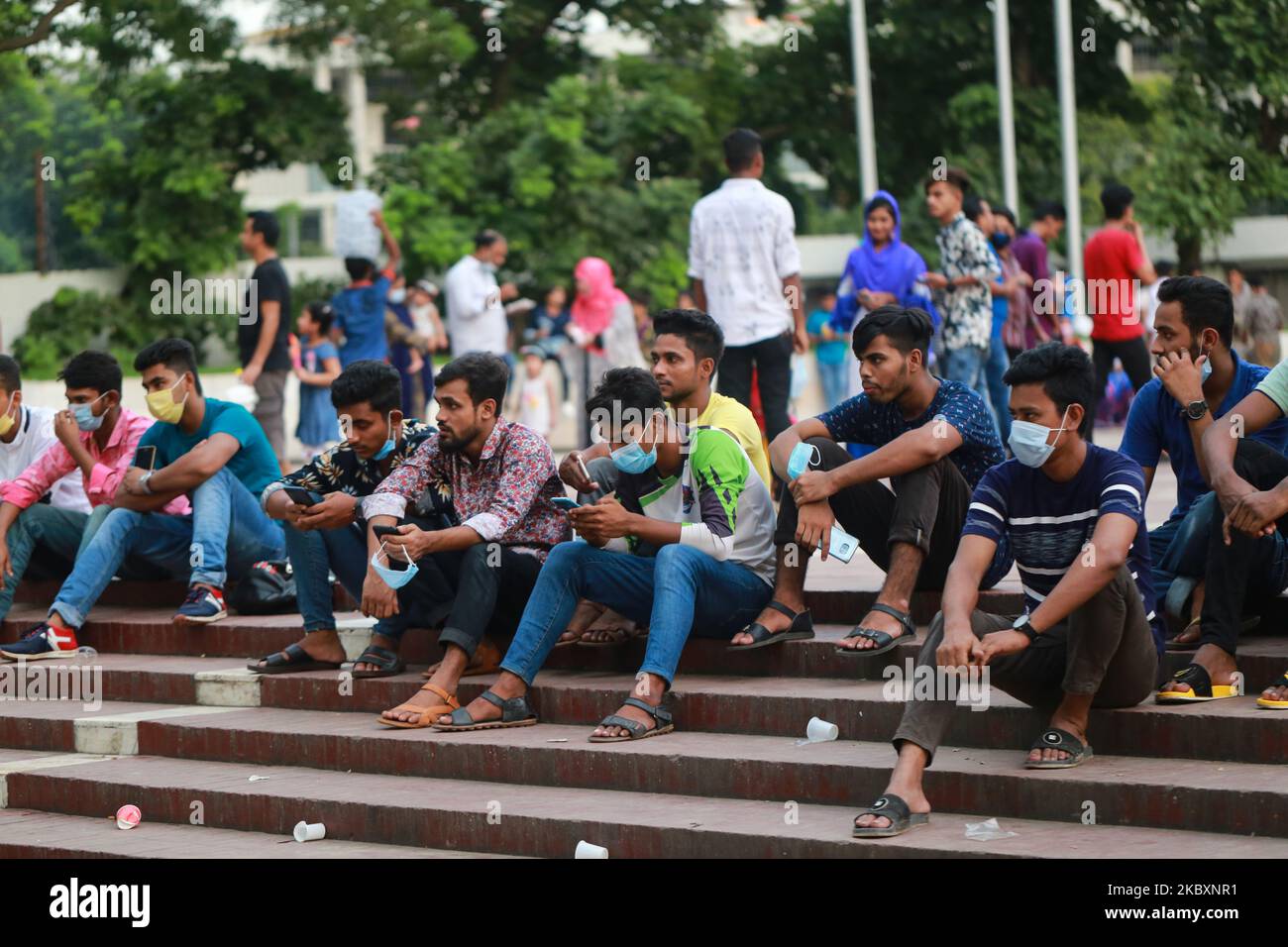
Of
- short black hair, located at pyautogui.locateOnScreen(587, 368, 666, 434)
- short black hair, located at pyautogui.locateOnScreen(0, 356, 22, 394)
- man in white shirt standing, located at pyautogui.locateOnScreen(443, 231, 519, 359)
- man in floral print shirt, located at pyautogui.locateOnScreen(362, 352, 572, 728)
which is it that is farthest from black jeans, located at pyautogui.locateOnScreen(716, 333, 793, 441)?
man in white shirt standing, located at pyautogui.locateOnScreen(443, 231, 519, 359)

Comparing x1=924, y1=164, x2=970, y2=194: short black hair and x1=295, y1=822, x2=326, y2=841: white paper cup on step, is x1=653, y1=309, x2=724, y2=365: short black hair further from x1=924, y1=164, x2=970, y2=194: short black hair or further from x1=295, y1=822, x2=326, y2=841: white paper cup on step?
x1=924, y1=164, x2=970, y2=194: short black hair

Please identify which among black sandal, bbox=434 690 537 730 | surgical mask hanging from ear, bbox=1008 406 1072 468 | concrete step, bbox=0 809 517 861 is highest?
surgical mask hanging from ear, bbox=1008 406 1072 468

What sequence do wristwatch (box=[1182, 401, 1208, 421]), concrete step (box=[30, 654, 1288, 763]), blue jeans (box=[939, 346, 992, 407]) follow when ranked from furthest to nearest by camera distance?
blue jeans (box=[939, 346, 992, 407])
wristwatch (box=[1182, 401, 1208, 421])
concrete step (box=[30, 654, 1288, 763])

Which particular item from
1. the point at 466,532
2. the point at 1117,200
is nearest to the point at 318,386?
the point at 1117,200

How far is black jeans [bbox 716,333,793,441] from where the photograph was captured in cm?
911

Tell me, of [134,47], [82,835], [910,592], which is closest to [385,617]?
[82,835]

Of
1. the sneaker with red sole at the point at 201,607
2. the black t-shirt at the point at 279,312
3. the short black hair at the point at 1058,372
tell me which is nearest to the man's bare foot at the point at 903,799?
the short black hair at the point at 1058,372

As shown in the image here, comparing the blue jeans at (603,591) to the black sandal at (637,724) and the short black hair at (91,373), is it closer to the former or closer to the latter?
the black sandal at (637,724)

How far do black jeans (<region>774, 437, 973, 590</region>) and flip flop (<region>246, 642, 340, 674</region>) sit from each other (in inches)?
82.2

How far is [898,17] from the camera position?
29938mm

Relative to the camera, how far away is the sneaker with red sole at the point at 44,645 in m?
7.96

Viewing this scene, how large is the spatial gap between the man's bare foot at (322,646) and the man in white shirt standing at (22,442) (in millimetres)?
2157
